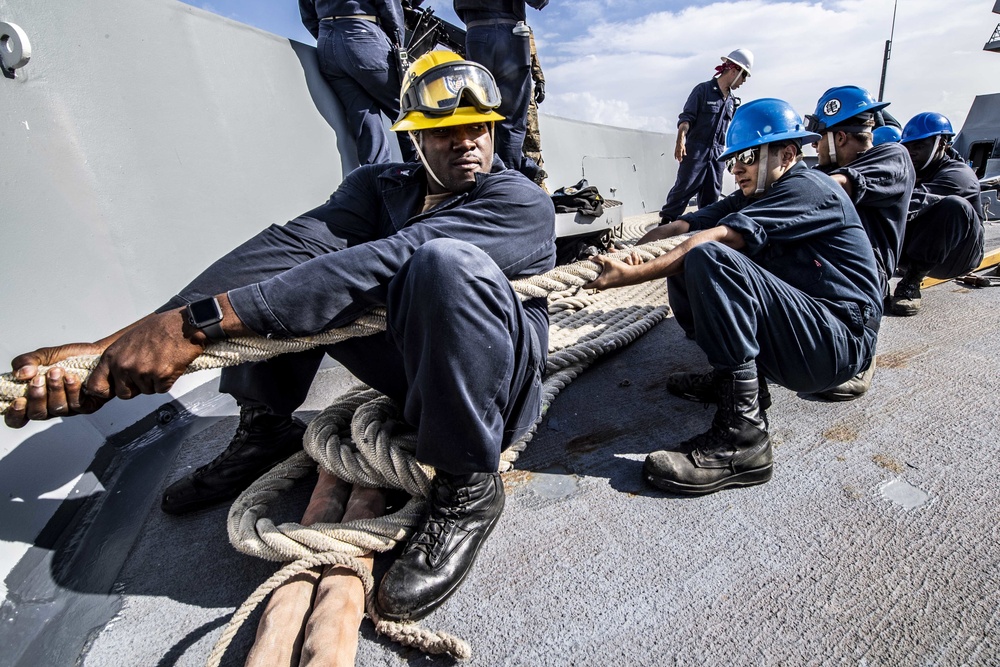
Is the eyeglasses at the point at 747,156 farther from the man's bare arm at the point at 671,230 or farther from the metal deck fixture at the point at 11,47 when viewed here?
the metal deck fixture at the point at 11,47

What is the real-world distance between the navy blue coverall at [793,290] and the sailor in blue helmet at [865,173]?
0.29 meters

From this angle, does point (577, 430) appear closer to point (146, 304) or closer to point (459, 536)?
point (459, 536)

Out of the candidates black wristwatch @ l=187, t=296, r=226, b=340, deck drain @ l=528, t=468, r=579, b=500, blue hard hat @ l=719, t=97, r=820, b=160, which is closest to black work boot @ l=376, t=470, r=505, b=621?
deck drain @ l=528, t=468, r=579, b=500

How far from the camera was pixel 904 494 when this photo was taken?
132cm

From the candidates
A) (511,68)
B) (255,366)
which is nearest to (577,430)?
(255,366)

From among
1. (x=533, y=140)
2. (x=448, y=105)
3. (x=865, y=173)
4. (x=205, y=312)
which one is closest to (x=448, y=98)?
(x=448, y=105)

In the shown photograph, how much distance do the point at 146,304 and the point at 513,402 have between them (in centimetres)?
149

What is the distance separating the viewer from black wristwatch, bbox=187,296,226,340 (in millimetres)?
1119

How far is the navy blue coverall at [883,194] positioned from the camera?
207 cm

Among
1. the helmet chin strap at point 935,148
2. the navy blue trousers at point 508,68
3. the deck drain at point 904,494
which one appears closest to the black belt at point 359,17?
the navy blue trousers at point 508,68

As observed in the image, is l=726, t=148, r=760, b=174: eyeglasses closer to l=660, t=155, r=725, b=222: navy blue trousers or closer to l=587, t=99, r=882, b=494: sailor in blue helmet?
l=587, t=99, r=882, b=494: sailor in blue helmet

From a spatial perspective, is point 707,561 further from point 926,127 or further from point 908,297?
point 926,127

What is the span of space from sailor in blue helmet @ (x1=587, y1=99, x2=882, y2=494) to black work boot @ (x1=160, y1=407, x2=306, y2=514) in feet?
3.42

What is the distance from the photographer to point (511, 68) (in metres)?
3.41
